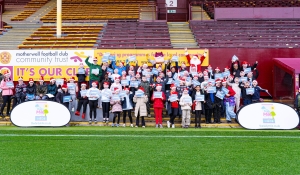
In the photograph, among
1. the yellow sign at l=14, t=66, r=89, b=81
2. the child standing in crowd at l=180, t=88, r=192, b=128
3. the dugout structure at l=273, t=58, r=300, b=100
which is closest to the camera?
the child standing in crowd at l=180, t=88, r=192, b=128

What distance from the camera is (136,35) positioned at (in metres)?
22.5

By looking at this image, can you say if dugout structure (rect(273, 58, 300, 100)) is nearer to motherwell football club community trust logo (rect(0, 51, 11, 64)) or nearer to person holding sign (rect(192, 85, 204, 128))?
person holding sign (rect(192, 85, 204, 128))

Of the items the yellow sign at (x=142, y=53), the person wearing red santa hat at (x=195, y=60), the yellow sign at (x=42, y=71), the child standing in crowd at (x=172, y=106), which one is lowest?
the child standing in crowd at (x=172, y=106)

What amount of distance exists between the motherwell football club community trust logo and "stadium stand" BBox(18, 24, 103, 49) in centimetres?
154

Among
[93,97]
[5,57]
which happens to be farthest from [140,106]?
[5,57]

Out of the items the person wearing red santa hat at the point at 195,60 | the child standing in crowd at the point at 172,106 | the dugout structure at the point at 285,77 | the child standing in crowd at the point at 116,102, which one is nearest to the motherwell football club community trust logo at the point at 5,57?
the child standing in crowd at the point at 116,102

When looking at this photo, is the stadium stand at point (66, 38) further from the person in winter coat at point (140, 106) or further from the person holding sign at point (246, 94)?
the person holding sign at point (246, 94)

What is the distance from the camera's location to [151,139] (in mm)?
10648

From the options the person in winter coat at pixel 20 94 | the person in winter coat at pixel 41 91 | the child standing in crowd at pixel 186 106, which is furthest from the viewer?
the person in winter coat at pixel 20 94

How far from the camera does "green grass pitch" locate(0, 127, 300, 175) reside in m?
7.09

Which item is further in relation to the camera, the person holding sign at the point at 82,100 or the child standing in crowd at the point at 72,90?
the child standing in crowd at the point at 72,90

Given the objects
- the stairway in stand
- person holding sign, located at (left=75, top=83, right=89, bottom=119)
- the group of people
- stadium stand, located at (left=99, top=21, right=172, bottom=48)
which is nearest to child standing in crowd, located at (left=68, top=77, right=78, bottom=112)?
the group of people

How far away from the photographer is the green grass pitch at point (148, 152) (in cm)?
709

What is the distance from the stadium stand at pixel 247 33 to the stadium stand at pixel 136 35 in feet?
6.51
